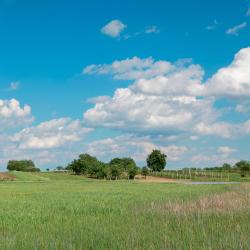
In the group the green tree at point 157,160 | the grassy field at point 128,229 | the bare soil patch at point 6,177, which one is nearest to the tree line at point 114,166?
the green tree at point 157,160

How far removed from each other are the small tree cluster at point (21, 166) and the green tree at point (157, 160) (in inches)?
1931

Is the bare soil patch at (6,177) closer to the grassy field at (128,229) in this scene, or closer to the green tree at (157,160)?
the green tree at (157,160)

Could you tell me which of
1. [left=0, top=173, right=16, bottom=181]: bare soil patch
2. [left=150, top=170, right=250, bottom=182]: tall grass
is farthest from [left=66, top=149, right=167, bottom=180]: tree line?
[left=0, top=173, right=16, bottom=181]: bare soil patch

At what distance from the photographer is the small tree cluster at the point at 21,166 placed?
586ft

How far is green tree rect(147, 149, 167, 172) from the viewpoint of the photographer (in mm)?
156625

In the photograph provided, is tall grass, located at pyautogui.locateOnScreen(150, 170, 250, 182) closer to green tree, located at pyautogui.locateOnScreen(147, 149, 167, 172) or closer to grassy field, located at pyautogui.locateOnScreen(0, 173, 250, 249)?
green tree, located at pyautogui.locateOnScreen(147, 149, 167, 172)

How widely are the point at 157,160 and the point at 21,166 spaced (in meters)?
53.9

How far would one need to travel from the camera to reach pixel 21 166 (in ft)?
589

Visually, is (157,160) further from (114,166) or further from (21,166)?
(21,166)

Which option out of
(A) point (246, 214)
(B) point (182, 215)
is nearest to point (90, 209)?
(B) point (182, 215)

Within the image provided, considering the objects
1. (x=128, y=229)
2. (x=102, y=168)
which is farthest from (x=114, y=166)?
(x=128, y=229)

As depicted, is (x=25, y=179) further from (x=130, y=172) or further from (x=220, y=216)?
(x=220, y=216)

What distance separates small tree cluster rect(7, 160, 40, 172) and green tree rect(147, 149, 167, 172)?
49048 mm

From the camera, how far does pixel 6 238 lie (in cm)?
1362
